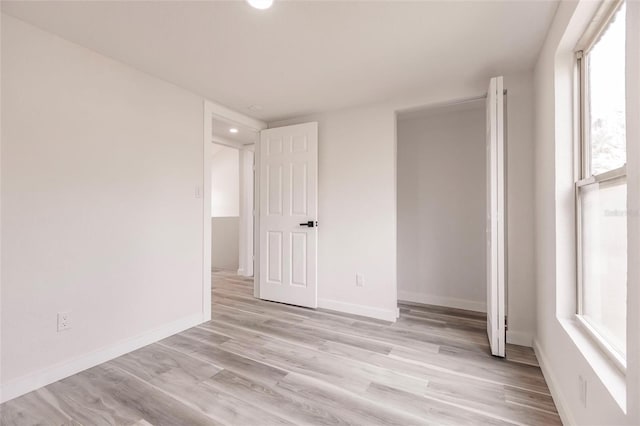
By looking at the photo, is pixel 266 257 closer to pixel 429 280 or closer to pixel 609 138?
pixel 429 280

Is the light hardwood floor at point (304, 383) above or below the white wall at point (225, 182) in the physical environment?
below

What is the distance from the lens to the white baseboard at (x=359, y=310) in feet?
9.81

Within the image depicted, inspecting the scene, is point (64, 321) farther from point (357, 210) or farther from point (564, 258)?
point (564, 258)

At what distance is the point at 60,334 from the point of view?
1914 millimetres

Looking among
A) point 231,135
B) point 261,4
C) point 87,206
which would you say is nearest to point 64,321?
point 87,206

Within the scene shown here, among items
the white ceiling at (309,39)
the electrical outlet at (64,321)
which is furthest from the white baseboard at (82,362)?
the white ceiling at (309,39)

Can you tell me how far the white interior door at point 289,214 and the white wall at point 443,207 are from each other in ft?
3.93

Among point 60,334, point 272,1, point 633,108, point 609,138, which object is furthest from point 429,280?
point 60,334

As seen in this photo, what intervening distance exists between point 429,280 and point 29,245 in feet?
12.0

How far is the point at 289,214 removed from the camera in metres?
3.48

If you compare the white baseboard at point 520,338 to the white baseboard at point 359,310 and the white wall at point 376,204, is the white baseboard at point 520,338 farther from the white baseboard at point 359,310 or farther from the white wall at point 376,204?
the white baseboard at point 359,310

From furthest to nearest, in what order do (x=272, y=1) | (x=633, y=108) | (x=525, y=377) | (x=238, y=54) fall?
(x=238, y=54) → (x=525, y=377) → (x=272, y=1) → (x=633, y=108)

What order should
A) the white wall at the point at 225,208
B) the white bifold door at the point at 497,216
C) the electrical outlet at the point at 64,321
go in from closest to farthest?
1. the electrical outlet at the point at 64,321
2. the white bifold door at the point at 497,216
3. the white wall at the point at 225,208

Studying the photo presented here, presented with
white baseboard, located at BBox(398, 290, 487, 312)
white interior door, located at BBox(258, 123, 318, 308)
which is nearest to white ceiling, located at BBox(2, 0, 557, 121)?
white interior door, located at BBox(258, 123, 318, 308)
